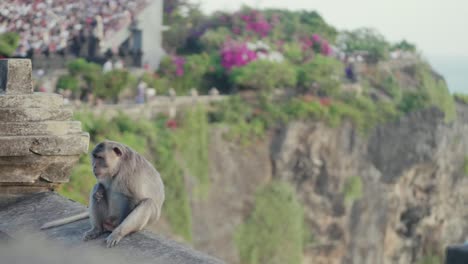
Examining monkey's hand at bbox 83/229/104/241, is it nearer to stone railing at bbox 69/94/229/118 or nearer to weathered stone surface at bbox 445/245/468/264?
weathered stone surface at bbox 445/245/468/264

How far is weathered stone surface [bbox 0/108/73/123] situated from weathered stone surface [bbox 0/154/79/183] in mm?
203

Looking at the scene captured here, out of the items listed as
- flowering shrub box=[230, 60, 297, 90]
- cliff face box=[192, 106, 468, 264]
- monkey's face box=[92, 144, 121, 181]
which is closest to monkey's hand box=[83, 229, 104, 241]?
monkey's face box=[92, 144, 121, 181]

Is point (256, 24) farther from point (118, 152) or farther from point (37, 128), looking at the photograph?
point (118, 152)

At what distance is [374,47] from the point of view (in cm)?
3819

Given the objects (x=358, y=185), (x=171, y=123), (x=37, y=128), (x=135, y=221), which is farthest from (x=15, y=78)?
(x=358, y=185)

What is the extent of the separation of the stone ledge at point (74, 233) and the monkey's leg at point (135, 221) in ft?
0.10

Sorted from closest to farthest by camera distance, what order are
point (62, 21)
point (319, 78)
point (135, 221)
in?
point (135, 221)
point (62, 21)
point (319, 78)

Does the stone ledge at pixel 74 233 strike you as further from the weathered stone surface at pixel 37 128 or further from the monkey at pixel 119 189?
the weathered stone surface at pixel 37 128

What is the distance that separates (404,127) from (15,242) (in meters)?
29.6

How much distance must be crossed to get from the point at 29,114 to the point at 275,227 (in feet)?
77.5

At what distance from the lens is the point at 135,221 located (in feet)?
14.7

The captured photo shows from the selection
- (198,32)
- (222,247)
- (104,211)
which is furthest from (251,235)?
(104,211)

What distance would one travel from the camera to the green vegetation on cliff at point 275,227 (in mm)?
27969

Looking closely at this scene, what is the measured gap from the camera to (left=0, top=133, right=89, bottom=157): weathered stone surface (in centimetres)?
514
